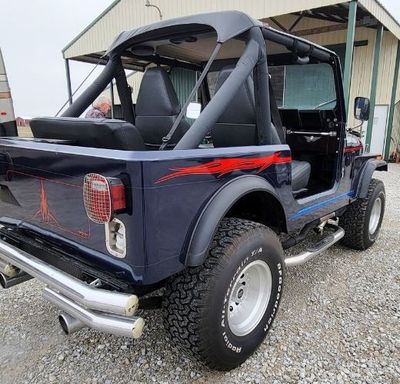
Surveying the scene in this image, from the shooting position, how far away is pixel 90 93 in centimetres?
303

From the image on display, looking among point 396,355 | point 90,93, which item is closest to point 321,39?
point 90,93

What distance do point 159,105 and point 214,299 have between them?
154 centimetres

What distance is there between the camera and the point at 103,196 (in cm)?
154

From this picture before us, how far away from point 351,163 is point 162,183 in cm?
257

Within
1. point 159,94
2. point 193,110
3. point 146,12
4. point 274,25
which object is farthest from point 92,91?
point 146,12

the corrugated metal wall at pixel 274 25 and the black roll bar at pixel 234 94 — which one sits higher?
the corrugated metal wall at pixel 274 25

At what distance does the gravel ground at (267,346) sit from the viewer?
2.06 metres

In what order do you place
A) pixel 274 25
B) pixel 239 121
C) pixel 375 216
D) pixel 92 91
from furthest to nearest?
pixel 274 25 < pixel 375 216 < pixel 92 91 < pixel 239 121

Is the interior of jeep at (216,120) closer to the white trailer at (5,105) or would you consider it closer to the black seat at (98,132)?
the black seat at (98,132)

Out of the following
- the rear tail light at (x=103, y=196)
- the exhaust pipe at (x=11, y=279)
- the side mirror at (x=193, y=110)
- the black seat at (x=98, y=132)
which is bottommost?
the exhaust pipe at (x=11, y=279)

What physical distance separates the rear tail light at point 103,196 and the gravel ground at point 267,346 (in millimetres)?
1082

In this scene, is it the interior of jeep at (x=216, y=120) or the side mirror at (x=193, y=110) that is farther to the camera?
the side mirror at (x=193, y=110)

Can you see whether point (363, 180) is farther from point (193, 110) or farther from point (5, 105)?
point (5, 105)

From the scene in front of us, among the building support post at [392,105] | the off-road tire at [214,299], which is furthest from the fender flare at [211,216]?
the building support post at [392,105]
